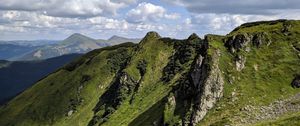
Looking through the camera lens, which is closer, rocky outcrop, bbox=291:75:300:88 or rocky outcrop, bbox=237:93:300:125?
rocky outcrop, bbox=237:93:300:125

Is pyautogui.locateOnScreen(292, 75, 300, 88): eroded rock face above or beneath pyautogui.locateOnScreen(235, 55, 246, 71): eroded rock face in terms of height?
beneath

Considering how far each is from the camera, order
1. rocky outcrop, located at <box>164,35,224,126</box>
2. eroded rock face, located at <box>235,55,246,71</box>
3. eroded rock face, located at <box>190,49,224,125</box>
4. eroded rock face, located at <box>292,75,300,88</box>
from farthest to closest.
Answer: eroded rock face, located at <box>235,55,246,71</box>, rocky outcrop, located at <box>164,35,224,126</box>, eroded rock face, located at <box>190,49,224,125</box>, eroded rock face, located at <box>292,75,300,88</box>

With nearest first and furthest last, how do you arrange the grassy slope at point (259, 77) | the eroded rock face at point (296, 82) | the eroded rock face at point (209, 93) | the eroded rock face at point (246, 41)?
the grassy slope at point (259, 77), the eroded rock face at point (296, 82), the eroded rock face at point (209, 93), the eroded rock face at point (246, 41)

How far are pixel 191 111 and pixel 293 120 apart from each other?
134 ft

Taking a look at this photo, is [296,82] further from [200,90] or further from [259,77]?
[200,90]

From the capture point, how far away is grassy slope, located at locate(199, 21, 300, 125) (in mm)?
116375

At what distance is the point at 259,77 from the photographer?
12669cm

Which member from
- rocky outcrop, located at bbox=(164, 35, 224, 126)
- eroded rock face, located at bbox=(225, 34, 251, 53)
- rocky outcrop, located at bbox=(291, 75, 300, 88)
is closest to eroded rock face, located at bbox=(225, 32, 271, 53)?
eroded rock face, located at bbox=(225, 34, 251, 53)

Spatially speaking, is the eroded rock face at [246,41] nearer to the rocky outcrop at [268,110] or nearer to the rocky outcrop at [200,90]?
the rocky outcrop at [200,90]

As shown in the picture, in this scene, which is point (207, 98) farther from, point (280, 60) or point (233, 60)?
point (280, 60)

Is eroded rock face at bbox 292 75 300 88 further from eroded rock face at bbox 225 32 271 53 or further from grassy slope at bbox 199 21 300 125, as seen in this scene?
eroded rock face at bbox 225 32 271 53

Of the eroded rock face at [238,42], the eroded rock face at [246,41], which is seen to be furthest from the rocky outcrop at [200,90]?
the eroded rock face at [246,41]

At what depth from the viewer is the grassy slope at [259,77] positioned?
116375 millimetres

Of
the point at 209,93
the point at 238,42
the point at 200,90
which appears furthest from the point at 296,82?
the point at 200,90
